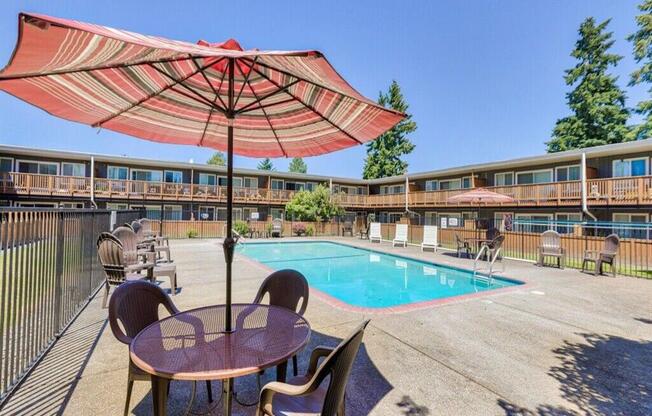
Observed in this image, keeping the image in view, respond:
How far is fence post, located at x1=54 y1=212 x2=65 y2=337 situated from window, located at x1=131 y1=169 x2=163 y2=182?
70.4 ft

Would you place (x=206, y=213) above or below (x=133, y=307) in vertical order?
above

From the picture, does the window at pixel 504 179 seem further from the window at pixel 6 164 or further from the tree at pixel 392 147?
the window at pixel 6 164

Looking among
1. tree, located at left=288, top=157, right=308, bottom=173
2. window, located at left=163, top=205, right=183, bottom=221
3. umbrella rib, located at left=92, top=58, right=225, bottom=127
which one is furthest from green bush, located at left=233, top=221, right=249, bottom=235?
tree, located at left=288, top=157, right=308, bottom=173

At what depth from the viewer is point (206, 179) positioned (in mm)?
24781

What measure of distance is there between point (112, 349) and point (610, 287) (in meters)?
9.93

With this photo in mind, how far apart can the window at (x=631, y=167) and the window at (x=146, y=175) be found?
28.1 m

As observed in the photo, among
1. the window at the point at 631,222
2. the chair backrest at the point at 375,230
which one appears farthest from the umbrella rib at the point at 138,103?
the window at the point at 631,222

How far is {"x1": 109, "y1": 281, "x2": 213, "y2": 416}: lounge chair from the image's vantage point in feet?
7.60

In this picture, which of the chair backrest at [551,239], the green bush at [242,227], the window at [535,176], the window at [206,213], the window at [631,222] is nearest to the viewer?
the chair backrest at [551,239]

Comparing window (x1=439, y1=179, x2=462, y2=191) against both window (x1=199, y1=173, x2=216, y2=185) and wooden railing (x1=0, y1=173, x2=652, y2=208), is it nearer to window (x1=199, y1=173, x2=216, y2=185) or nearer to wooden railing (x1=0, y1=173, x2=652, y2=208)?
wooden railing (x1=0, y1=173, x2=652, y2=208)

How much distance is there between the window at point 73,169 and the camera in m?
20.4

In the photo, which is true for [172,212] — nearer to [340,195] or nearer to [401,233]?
[340,195]

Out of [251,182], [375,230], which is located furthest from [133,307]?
[251,182]

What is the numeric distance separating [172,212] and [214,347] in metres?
24.1
